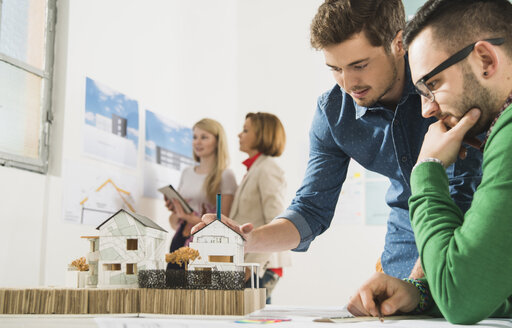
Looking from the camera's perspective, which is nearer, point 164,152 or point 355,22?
point 355,22

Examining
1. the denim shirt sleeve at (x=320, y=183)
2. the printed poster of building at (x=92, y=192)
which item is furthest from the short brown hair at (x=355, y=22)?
the printed poster of building at (x=92, y=192)

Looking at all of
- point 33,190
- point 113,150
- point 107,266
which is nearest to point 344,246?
point 113,150

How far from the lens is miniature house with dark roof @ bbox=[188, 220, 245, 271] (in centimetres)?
103

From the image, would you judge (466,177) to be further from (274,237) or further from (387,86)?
(274,237)

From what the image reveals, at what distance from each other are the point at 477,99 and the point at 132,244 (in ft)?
2.34

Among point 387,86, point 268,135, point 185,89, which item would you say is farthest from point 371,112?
point 185,89

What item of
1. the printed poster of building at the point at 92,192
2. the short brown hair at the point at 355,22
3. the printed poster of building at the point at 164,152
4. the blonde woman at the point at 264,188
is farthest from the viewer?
the printed poster of building at the point at 164,152

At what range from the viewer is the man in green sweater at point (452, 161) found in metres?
0.84

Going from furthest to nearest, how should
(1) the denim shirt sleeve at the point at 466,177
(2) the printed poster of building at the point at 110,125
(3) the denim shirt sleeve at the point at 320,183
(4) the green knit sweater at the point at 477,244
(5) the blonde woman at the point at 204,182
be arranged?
(5) the blonde woman at the point at 204,182 < (2) the printed poster of building at the point at 110,125 < (3) the denim shirt sleeve at the point at 320,183 < (1) the denim shirt sleeve at the point at 466,177 < (4) the green knit sweater at the point at 477,244

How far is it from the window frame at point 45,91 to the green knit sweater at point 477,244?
1950mm

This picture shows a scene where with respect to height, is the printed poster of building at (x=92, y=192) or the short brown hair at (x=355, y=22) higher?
the short brown hair at (x=355, y=22)

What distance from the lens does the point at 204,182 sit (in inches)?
130

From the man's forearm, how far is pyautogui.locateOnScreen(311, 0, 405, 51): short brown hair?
1.62 ft

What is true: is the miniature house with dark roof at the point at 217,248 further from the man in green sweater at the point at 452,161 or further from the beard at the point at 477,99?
the beard at the point at 477,99
